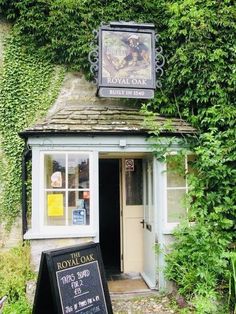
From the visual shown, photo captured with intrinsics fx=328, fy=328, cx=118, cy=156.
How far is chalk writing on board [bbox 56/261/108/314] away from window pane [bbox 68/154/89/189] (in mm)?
1959

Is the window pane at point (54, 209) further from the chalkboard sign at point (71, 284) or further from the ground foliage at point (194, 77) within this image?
the ground foliage at point (194, 77)

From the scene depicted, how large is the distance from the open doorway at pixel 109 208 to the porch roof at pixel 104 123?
2.32 metres

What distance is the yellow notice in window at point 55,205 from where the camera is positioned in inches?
243

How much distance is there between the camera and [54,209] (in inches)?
243

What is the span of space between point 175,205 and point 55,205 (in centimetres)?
235

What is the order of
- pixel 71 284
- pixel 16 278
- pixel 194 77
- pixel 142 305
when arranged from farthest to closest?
pixel 194 77 → pixel 16 278 → pixel 142 305 → pixel 71 284

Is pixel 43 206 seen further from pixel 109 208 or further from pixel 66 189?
pixel 109 208

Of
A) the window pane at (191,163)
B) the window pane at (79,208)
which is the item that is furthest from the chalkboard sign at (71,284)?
the window pane at (191,163)

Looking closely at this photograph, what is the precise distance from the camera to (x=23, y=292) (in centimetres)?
577

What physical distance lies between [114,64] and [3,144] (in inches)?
118

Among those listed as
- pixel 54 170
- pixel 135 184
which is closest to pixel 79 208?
pixel 54 170

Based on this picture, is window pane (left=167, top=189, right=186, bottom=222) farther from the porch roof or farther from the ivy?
the ivy

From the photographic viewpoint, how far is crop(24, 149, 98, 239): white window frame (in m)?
6.04

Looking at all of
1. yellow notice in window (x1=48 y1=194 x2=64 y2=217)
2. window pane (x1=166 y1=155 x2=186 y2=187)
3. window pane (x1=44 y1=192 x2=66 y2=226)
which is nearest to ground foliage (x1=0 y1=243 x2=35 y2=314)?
window pane (x1=44 y1=192 x2=66 y2=226)
